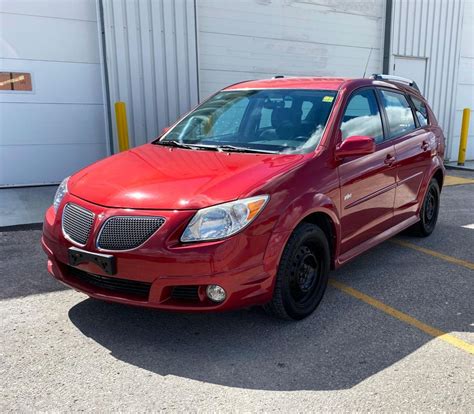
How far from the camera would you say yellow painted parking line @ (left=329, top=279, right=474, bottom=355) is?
321 centimetres

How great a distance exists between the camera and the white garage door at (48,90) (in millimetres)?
7305

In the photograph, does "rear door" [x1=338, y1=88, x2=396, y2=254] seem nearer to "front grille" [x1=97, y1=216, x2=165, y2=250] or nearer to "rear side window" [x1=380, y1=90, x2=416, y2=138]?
"rear side window" [x1=380, y1=90, x2=416, y2=138]

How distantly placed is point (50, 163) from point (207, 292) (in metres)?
5.81

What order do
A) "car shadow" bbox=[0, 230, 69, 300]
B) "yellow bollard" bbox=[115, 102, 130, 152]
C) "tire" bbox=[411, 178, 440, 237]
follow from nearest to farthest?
1. "car shadow" bbox=[0, 230, 69, 300]
2. "tire" bbox=[411, 178, 440, 237]
3. "yellow bollard" bbox=[115, 102, 130, 152]

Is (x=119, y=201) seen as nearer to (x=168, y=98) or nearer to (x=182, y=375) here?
(x=182, y=375)

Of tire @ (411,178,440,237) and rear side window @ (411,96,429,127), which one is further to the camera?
tire @ (411,178,440,237)

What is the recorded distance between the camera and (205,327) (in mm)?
3387

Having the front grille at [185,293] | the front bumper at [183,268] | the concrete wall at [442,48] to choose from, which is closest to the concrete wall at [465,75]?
the concrete wall at [442,48]

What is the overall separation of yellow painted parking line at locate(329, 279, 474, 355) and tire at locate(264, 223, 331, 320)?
47cm

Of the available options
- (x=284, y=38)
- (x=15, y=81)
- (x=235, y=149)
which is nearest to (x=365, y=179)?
(x=235, y=149)

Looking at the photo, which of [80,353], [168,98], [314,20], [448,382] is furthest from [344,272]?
[314,20]

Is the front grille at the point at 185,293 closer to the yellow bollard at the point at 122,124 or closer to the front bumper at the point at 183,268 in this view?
the front bumper at the point at 183,268

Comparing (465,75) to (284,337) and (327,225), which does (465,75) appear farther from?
(284,337)

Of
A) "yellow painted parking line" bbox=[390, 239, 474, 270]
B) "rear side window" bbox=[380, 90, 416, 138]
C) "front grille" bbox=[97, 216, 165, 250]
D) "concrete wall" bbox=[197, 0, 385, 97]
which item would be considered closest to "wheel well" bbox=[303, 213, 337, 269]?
"front grille" bbox=[97, 216, 165, 250]
